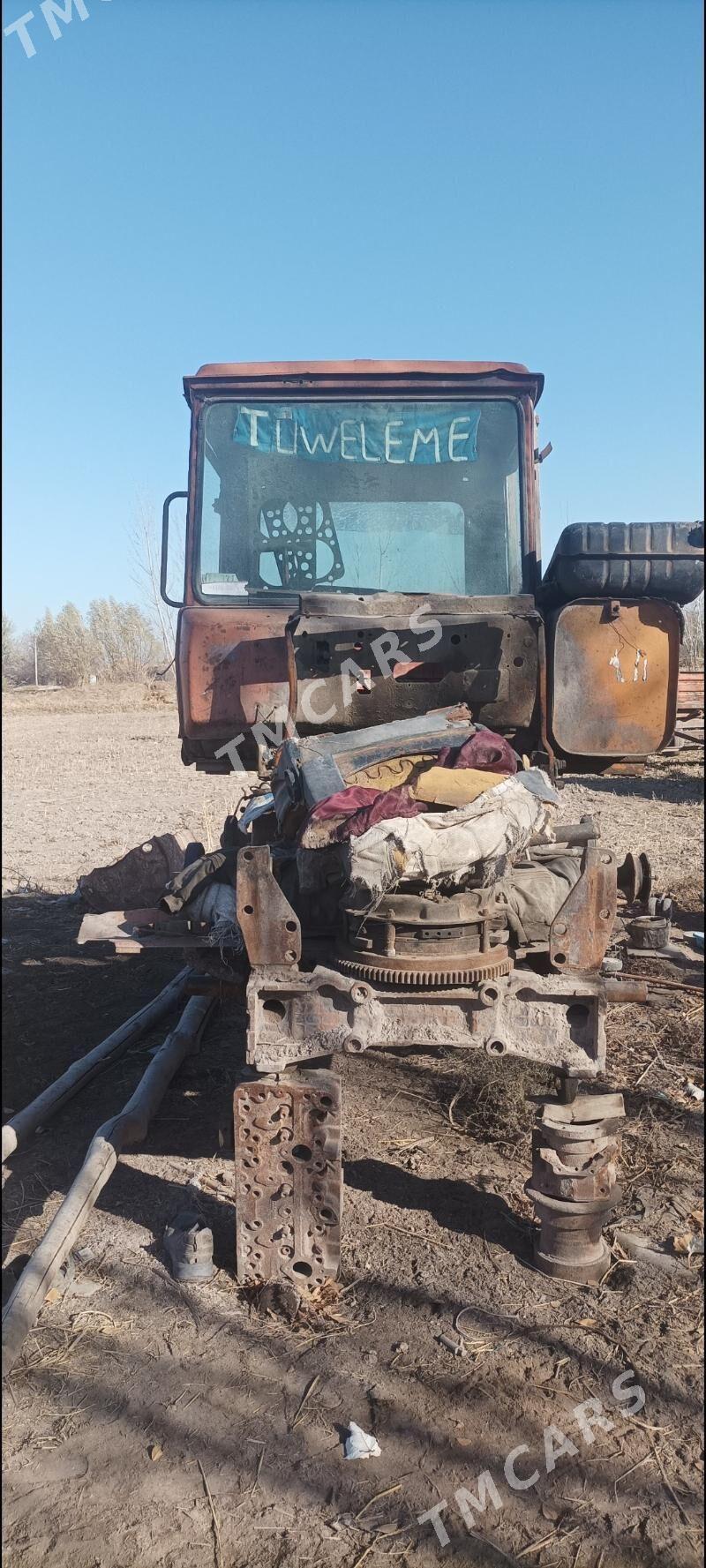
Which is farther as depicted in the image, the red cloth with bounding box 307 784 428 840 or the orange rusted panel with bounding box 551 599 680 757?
the orange rusted panel with bounding box 551 599 680 757

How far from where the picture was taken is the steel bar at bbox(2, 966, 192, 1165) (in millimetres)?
3623

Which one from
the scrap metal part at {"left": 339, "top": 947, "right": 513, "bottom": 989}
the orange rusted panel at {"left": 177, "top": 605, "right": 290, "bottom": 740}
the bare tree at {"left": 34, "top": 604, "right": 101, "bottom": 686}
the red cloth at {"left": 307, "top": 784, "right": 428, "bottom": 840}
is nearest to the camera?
the red cloth at {"left": 307, "top": 784, "right": 428, "bottom": 840}

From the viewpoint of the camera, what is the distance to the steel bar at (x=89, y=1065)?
3.62m

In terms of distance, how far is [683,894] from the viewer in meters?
7.34

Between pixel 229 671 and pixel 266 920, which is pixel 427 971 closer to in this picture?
pixel 266 920

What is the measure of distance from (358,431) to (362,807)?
2.59 m

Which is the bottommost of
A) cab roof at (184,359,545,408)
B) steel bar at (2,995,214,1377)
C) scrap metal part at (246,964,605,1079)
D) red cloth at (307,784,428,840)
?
steel bar at (2,995,214,1377)

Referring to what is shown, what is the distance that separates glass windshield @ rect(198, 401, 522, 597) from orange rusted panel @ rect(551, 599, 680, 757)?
658 millimetres

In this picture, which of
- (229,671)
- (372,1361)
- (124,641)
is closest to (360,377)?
(229,671)

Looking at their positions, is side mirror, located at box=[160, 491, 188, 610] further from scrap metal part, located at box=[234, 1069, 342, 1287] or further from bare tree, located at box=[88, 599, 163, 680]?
bare tree, located at box=[88, 599, 163, 680]

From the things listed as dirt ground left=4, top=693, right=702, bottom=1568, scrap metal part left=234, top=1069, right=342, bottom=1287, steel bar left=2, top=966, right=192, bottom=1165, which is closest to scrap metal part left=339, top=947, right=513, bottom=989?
scrap metal part left=234, top=1069, right=342, bottom=1287

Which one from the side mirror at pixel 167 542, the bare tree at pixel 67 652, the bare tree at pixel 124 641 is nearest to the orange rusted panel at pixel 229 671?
the side mirror at pixel 167 542

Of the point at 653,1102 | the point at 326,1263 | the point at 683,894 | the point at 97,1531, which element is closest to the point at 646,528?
the point at 653,1102

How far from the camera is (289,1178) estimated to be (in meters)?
2.78
